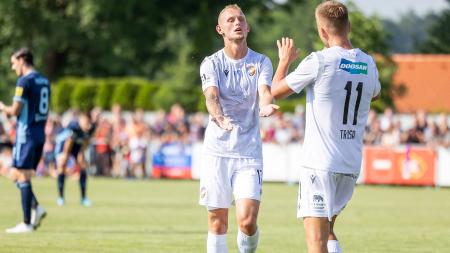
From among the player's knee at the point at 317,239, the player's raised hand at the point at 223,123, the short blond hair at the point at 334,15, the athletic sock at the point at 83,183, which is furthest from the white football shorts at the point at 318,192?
the athletic sock at the point at 83,183

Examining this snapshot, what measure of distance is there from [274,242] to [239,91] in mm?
4676

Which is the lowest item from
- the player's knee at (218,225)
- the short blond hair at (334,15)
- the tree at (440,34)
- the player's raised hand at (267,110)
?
the player's knee at (218,225)

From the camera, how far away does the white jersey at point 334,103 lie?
901 cm

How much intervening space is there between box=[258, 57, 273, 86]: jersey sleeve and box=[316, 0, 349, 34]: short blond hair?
1458 millimetres

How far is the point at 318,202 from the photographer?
9.04m

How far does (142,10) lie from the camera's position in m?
65.1

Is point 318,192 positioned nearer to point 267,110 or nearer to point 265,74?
point 267,110

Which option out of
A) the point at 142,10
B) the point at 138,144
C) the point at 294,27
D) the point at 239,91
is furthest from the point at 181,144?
the point at 294,27

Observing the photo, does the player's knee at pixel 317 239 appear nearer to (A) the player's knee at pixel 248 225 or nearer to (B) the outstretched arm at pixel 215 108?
(A) the player's knee at pixel 248 225

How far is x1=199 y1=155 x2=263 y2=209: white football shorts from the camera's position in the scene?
10.3m

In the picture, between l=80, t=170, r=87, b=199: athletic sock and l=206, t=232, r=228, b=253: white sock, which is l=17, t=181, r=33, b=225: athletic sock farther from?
l=80, t=170, r=87, b=199: athletic sock

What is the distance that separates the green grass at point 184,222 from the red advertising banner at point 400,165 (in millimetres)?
1882

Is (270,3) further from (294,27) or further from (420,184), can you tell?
(294,27)

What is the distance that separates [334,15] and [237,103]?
1803mm
